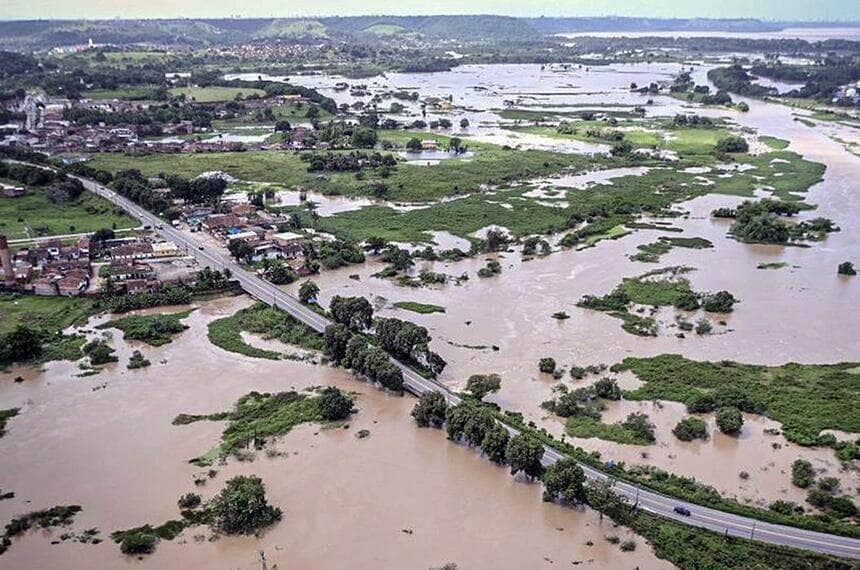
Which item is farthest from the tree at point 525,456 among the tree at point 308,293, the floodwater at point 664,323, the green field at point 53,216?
the green field at point 53,216

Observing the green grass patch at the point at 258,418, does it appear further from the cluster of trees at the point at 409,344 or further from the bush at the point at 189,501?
the cluster of trees at the point at 409,344

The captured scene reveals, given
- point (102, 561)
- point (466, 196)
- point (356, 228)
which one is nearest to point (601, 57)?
point (466, 196)

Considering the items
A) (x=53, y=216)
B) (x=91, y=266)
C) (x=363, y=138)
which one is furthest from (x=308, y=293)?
(x=363, y=138)

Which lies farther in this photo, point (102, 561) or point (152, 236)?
point (152, 236)

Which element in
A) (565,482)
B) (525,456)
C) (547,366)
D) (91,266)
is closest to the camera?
(565,482)

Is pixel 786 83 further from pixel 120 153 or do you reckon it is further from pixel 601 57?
pixel 120 153

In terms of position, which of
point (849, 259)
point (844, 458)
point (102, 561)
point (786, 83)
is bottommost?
point (102, 561)

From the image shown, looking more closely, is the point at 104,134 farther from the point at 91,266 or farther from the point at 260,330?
the point at 260,330
